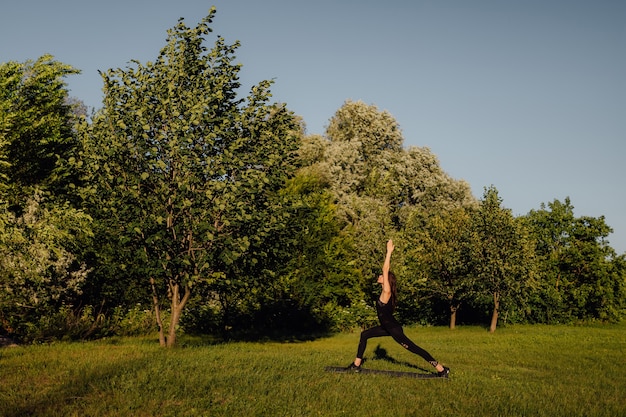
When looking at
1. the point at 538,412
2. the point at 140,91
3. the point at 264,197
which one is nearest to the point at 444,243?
the point at 264,197

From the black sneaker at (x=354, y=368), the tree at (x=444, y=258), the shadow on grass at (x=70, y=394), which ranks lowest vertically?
the shadow on grass at (x=70, y=394)

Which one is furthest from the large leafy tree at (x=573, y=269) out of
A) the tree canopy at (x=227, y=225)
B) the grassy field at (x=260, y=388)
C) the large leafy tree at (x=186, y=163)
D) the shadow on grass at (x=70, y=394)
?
the shadow on grass at (x=70, y=394)

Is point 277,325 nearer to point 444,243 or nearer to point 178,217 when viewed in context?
point 444,243

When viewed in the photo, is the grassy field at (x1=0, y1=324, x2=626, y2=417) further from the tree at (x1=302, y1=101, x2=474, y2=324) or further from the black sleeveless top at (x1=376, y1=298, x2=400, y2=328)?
the tree at (x1=302, y1=101, x2=474, y2=324)

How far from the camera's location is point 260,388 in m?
10.6

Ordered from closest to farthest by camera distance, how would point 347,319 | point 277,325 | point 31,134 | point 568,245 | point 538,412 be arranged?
point 538,412, point 31,134, point 277,325, point 347,319, point 568,245

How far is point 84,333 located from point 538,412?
2017 cm

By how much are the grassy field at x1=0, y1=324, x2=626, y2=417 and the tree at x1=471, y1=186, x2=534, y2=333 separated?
1916 cm

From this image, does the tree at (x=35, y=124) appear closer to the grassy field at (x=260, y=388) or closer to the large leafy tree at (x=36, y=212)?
the large leafy tree at (x=36, y=212)

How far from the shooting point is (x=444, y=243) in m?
40.4

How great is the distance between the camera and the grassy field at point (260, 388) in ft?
30.5

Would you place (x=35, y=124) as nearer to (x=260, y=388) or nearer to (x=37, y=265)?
(x=37, y=265)

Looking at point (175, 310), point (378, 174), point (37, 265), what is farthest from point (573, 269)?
point (37, 265)

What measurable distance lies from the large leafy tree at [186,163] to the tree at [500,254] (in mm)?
21296
